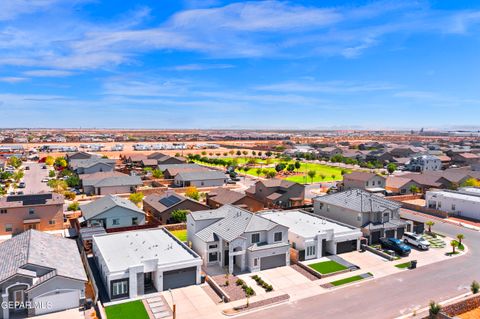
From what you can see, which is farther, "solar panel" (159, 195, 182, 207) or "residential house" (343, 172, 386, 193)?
"residential house" (343, 172, 386, 193)

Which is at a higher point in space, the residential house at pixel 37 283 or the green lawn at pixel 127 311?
the residential house at pixel 37 283

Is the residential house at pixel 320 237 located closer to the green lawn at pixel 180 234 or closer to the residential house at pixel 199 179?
the green lawn at pixel 180 234

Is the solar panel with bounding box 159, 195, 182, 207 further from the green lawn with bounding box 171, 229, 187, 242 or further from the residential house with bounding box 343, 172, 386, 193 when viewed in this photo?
the residential house with bounding box 343, 172, 386, 193

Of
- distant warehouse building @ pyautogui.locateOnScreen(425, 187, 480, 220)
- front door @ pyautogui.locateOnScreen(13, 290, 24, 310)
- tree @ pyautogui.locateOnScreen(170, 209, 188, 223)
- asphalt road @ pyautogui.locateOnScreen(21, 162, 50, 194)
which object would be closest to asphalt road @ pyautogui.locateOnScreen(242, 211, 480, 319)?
front door @ pyautogui.locateOnScreen(13, 290, 24, 310)

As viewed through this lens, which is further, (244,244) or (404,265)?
(404,265)

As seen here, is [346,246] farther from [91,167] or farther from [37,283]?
[91,167]

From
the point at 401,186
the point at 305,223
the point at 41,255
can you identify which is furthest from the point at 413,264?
the point at 401,186

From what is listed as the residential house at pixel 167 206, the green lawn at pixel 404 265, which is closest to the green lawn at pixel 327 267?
the green lawn at pixel 404 265
